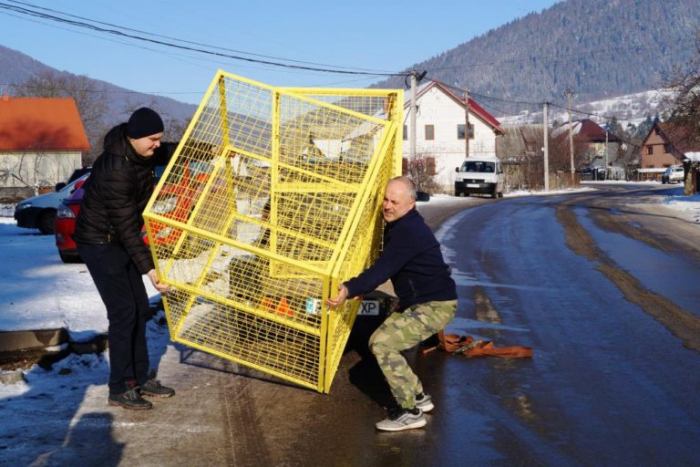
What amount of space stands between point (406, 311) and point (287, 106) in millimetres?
2297

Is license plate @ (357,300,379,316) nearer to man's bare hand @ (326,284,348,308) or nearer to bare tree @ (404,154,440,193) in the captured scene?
man's bare hand @ (326,284,348,308)

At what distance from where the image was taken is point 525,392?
632cm

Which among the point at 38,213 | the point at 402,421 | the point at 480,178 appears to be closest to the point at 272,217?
the point at 402,421

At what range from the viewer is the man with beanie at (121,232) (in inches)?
232

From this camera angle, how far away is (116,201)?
5895 mm

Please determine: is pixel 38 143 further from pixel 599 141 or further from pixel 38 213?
pixel 599 141

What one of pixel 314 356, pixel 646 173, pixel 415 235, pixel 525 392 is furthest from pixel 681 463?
pixel 646 173

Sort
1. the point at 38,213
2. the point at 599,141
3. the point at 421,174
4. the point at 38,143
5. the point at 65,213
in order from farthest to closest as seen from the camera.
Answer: the point at 599,141 → the point at 38,143 → the point at 421,174 → the point at 38,213 → the point at 65,213

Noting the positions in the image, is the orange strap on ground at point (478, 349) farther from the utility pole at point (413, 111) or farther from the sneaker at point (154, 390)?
the utility pole at point (413, 111)

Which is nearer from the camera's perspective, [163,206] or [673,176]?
[163,206]

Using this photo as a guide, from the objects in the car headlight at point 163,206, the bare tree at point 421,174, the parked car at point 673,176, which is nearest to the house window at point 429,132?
the bare tree at point 421,174

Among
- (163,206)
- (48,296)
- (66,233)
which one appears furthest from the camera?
(66,233)

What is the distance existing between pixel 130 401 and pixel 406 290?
207cm

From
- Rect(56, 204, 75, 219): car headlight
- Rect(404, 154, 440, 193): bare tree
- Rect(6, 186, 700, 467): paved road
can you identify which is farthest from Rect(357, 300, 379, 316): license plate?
Rect(404, 154, 440, 193): bare tree
